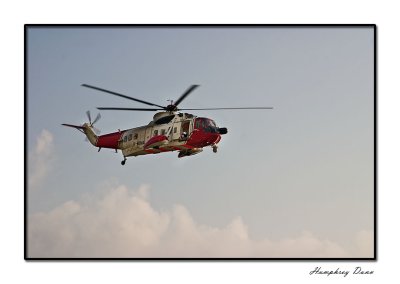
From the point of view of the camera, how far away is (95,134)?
63.6 feet

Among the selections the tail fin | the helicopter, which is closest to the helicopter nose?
the helicopter

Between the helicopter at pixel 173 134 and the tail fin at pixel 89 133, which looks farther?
the tail fin at pixel 89 133

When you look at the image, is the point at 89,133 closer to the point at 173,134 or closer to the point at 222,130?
the point at 173,134

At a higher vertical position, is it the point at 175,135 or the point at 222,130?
the point at 222,130

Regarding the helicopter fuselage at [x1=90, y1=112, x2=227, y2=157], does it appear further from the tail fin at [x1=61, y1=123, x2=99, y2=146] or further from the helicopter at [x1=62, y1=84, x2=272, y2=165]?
the tail fin at [x1=61, y1=123, x2=99, y2=146]

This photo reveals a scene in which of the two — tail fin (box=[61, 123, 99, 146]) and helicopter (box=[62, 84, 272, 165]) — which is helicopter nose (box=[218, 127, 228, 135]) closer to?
helicopter (box=[62, 84, 272, 165])

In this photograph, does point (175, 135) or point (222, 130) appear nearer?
point (222, 130)

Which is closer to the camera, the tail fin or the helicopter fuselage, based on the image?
the helicopter fuselage

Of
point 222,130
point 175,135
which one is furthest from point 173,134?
point 222,130

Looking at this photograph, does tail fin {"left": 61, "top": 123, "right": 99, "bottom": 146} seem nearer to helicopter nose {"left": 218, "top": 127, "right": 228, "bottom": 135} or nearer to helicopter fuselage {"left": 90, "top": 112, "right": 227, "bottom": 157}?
helicopter fuselage {"left": 90, "top": 112, "right": 227, "bottom": 157}

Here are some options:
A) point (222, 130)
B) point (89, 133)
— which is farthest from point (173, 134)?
point (89, 133)

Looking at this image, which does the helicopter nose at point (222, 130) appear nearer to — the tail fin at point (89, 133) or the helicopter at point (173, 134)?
the helicopter at point (173, 134)

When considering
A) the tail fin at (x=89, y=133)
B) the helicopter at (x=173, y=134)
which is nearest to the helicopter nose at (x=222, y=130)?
the helicopter at (x=173, y=134)
